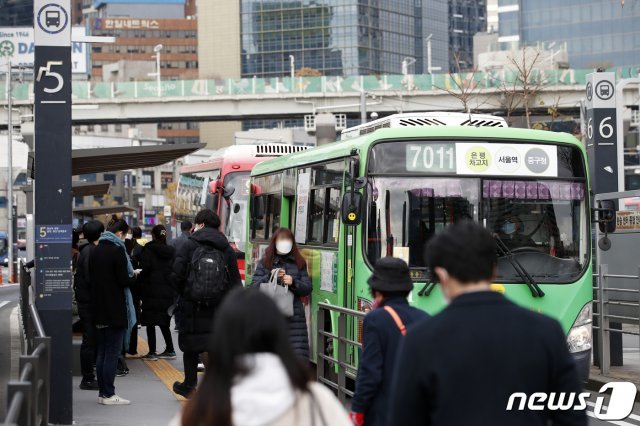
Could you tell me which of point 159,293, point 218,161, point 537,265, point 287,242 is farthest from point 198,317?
point 218,161

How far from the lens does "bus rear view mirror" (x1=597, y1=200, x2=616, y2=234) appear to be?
12.6 m

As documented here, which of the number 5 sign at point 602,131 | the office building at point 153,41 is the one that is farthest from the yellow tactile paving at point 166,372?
the office building at point 153,41

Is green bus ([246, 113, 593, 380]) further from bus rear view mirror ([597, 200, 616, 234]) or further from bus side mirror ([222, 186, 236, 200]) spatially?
bus side mirror ([222, 186, 236, 200])

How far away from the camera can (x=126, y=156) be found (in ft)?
52.1

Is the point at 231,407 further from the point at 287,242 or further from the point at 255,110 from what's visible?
the point at 255,110

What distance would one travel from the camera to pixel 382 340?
6445 mm

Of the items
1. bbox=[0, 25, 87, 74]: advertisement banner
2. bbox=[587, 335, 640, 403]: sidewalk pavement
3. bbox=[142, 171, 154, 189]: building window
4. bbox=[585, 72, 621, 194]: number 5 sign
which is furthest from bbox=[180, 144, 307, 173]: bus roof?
bbox=[142, 171, 154, 189]: building window

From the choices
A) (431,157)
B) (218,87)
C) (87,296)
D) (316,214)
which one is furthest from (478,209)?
(218,87)

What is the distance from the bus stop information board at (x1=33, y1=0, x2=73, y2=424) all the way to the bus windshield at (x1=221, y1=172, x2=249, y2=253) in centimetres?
1306

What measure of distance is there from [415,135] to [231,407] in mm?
9197

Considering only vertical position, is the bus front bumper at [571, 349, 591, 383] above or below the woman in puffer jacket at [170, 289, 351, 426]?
below

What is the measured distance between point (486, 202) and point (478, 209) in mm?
112

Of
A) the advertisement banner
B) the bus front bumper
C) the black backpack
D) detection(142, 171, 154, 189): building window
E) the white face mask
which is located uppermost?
the advertisement banner

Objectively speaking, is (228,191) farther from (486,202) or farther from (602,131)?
(486,202)
